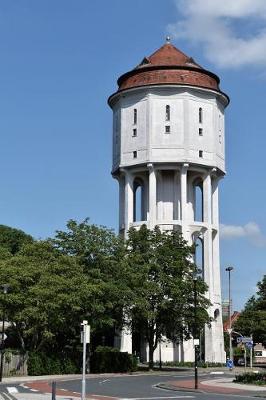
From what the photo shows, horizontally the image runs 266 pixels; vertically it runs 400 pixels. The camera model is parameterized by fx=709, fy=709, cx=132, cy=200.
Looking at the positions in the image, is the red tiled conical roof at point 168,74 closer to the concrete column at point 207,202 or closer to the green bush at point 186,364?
the concrete column at point 207,202

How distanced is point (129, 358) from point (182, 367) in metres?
12.2

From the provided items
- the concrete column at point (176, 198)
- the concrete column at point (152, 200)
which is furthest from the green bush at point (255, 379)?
the concrete column at point (176, 198)

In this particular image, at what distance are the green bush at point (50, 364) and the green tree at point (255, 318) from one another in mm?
35924

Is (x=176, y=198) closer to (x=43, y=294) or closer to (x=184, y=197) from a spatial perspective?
(x=184, y=197)

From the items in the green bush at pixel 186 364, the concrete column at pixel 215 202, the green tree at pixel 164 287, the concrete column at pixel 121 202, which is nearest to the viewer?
the green tree at pixel 164 287

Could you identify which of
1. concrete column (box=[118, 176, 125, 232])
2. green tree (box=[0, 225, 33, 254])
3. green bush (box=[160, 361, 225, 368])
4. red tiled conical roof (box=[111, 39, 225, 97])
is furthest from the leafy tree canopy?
red tiled conical roof (box=[111, 39, 225, 97])

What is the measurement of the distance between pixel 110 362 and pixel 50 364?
7.50 m

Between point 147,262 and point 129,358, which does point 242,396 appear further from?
point 147,262

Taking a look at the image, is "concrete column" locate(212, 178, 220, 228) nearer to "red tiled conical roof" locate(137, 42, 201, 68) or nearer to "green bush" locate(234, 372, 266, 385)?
"red tiled conical roof" locate(137, 42, 201, 68)

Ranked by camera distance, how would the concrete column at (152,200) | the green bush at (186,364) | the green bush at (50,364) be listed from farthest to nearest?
the concrete column at (152,200)
the green bush at (186,364)
the green bush at (50,364)

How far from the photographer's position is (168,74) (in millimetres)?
78062

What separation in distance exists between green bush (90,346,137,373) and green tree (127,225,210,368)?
3344 millimetres

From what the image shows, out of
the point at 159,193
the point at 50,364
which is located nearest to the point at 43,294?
the point at 50,364

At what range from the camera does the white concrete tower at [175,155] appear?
75.3 m
